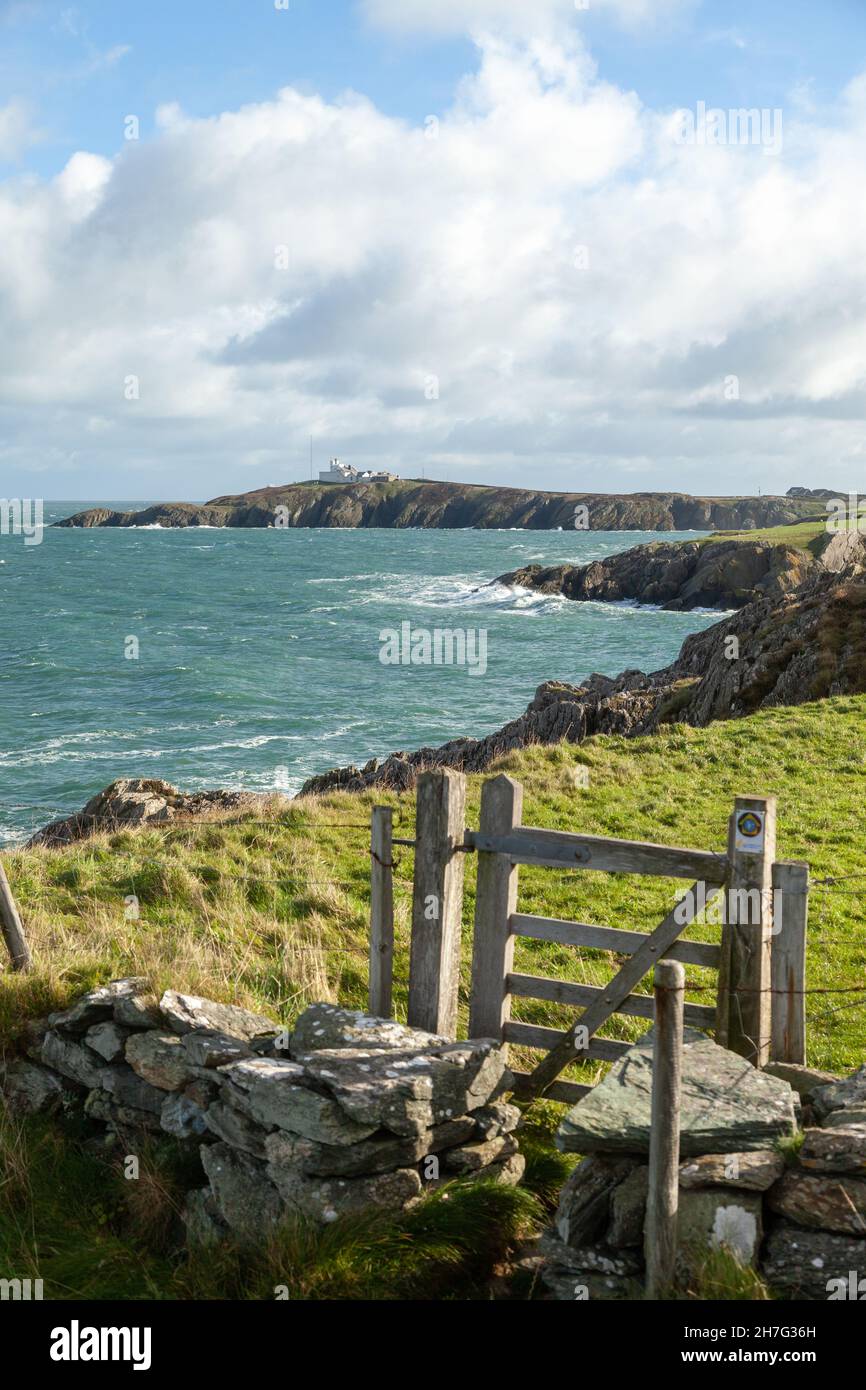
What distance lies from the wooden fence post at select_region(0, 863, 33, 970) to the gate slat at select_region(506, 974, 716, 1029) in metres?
4.28

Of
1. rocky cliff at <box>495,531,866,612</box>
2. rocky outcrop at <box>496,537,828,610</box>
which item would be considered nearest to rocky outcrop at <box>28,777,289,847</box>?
rocky cliff at <box>495,531,866,612</box>

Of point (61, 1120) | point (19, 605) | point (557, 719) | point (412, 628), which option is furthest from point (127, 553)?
point (61, 1120)

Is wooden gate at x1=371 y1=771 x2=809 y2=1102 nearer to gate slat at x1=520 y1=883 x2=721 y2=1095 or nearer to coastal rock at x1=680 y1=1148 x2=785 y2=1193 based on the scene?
gate slat at x1=520 y1=883 x2=721 y2=1095

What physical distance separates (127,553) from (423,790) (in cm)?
15658

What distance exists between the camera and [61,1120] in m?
7.66

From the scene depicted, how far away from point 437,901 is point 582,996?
1.20 meters

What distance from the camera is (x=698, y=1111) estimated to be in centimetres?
552

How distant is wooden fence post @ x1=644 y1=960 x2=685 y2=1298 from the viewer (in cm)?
495

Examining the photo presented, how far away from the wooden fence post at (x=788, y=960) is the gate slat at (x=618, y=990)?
0.43 m

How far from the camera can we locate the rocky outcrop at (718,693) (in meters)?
26.6

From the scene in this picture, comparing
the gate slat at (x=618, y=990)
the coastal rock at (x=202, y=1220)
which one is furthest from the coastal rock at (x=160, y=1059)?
the gate slat at (x=618, y=990)

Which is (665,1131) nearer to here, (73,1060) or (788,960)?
(788,960)

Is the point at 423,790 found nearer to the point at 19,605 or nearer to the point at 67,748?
the point at 67,748
